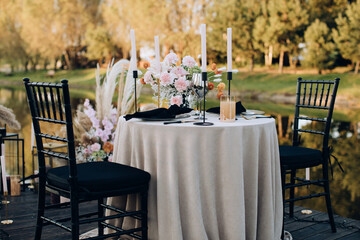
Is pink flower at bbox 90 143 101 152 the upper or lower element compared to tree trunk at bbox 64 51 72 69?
lower

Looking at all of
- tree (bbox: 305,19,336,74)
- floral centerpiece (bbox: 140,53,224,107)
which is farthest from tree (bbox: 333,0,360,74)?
floral centerpiece (bbox: 140,53,224,107)

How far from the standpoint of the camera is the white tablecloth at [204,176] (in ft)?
7.98

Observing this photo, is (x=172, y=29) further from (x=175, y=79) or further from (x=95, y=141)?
(x=175, y=79)

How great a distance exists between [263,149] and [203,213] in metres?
0.53

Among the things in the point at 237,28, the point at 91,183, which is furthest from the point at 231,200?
the point at 237,28

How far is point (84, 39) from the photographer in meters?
30.2

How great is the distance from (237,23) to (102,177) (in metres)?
22.0

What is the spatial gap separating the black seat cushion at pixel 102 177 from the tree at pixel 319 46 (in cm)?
1955

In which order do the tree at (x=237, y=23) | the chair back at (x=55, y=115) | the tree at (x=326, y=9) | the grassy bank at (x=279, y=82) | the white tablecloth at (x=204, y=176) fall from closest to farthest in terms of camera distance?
the chair back at (x=55, y=115) < the white tablecloth at (x=204, y=176) < the grassy bank at (x=279, y=82) < the tree at (x=326, y=9) < the tree at (x=237, y=23)

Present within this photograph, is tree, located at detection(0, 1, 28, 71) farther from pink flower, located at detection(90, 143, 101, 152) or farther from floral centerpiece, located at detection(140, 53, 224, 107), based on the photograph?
floral centerpiece, located at detection(140, 53, 224, 107)

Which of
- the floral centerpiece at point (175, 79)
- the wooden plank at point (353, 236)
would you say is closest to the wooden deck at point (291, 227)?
the wooden plank at point (353, 236)

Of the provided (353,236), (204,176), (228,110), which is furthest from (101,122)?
(353,236)

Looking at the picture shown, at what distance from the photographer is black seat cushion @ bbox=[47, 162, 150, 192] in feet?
7.43

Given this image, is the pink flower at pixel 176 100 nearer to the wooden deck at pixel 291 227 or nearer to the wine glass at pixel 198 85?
the wine glass at pixel 198 85
